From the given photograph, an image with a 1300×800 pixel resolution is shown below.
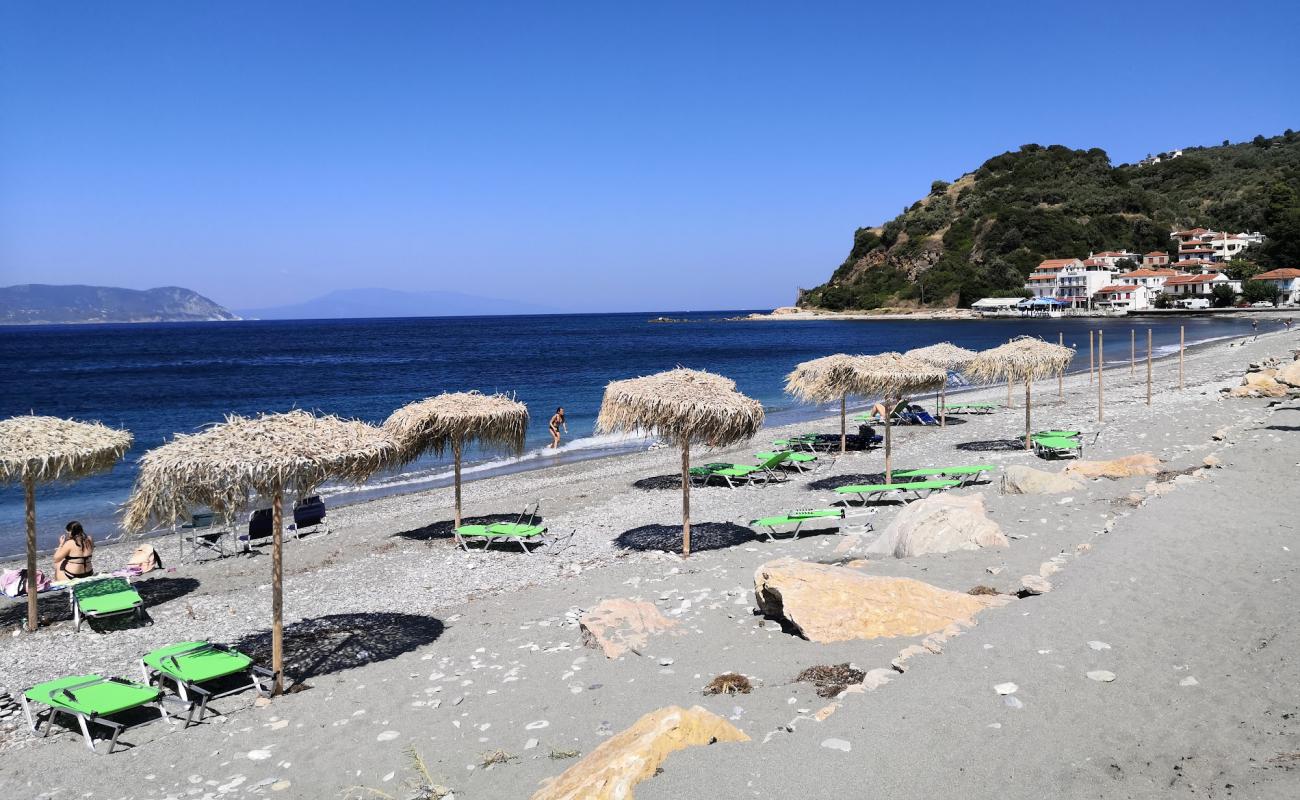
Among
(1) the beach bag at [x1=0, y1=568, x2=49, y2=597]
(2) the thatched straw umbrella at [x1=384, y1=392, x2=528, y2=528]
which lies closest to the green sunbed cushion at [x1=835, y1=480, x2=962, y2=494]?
(2) the thatched straw umbrella at [x1=384, y1=392, x2=528, y2=528]

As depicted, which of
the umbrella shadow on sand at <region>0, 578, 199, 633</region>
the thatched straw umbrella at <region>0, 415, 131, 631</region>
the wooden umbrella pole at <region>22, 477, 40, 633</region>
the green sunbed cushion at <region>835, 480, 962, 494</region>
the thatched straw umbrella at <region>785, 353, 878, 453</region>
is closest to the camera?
the thatched straw umbrella at <region>0, 415, 131, 631</region>

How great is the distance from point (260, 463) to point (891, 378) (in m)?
9.99

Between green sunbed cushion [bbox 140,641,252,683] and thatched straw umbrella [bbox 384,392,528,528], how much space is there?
3.98 metres

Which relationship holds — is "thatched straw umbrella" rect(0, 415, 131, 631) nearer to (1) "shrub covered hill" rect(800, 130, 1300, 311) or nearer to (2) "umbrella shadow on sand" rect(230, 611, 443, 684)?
(2) "umbrella shadow on sand" rect(230, 611, 443, 684)

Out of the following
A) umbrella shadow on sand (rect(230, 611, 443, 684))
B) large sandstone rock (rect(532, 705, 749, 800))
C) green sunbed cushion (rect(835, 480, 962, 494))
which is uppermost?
large sandstone rock (rect(532, 705, 749, 800))

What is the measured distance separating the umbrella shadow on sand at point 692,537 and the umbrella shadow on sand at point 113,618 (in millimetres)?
5646

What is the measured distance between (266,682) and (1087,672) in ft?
20.9

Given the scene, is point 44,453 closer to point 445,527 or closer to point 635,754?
point 445,527

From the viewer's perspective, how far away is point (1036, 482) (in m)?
11.6

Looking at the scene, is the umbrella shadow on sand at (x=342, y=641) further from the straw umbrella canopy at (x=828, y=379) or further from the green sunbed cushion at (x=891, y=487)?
the straw umbrella canopy at (x=828, y=379)

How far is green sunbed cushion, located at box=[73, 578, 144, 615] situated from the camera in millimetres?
8961

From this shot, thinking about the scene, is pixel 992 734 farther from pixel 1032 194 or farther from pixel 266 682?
pixel 1032 194

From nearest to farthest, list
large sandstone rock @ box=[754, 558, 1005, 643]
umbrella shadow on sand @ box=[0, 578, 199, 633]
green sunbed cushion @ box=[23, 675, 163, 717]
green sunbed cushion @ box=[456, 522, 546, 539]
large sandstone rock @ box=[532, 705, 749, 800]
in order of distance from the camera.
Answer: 1. large sandstone rock @ box=[532, 705, 749, 800]
2. green sunbed cushion @ box=[23, 675, 163, 717]
3. large sandstone rock @ box=[754, 558, 1005, 643]
4. umbrella shadow on sand @ box=[0, 578, 199, 633]
5. green sunbed cushion @ box=[456, 522, 546, 539]

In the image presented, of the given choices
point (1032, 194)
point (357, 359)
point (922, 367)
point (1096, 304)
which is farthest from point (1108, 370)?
point (1032, 194)
